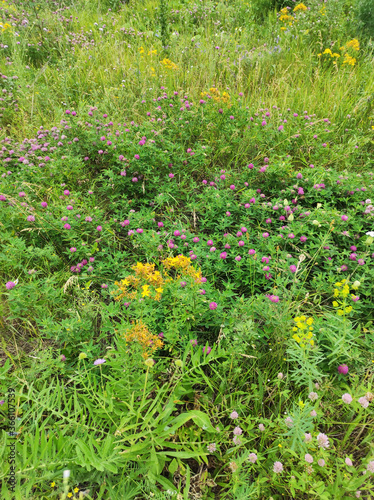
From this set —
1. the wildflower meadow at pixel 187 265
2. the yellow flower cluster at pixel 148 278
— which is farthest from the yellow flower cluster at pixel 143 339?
the yellow flower cluster at pixel 148 278

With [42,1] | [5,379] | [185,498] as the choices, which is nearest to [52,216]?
[5,379]

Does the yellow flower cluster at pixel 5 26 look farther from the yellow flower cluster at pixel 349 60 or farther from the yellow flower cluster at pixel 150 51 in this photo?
the yellow flower cluster at pixel 349 60

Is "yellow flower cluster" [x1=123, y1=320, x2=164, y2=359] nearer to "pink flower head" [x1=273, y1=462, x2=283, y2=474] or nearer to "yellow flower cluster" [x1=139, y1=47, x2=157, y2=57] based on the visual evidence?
"pink flower head" [x1=273, y1=462, x2=283, y2=474]

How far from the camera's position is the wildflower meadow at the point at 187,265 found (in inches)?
52.8

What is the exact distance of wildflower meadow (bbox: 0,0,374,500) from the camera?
1.34m

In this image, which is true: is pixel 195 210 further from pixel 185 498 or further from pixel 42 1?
pixel 42 1

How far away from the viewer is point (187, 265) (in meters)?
1.68

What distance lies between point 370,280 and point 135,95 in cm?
330

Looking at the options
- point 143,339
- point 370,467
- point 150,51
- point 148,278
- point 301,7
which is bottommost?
point 370,467

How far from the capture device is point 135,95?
12.5 ft

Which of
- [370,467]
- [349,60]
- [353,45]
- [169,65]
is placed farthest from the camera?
[353,45]

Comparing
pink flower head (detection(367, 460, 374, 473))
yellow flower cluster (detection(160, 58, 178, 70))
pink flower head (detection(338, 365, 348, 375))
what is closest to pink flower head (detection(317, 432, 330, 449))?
pink flower head (detection(367, 460, 374, 473))

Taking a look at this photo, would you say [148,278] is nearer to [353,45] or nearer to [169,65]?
[169,65]

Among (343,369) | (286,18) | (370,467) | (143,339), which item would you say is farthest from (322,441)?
(286,18)
